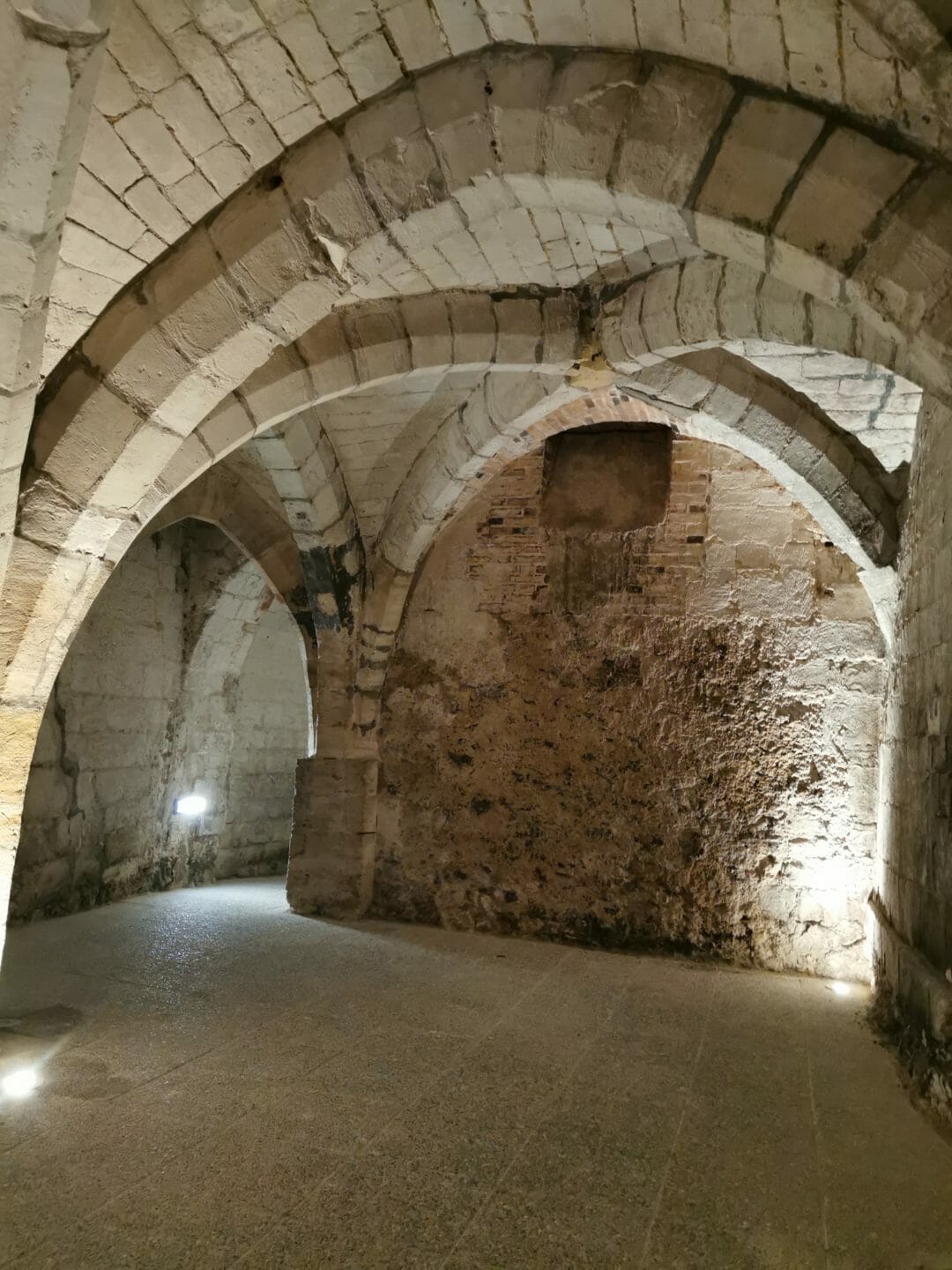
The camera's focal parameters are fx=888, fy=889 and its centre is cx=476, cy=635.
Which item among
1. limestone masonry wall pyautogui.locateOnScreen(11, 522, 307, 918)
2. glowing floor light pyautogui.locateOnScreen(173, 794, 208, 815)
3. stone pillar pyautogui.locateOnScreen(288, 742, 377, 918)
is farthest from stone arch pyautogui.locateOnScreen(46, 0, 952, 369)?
glowing floor light pyautogui.locateOnScreen(173, 794, 208, 815)

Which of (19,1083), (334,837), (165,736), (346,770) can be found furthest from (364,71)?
(165,736)

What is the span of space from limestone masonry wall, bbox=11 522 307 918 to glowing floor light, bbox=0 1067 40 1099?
2.53m

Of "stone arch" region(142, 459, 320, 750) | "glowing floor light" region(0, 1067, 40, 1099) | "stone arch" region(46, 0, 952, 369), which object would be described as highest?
"stone arch" region(46, 0, 952, 369)

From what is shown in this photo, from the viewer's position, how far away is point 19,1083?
2.66 metres

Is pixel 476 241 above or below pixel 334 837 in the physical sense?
above

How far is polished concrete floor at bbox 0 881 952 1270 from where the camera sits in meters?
1.92

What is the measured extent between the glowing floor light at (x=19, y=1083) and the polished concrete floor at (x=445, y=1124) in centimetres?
8

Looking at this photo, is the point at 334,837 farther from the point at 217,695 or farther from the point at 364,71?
the point at 364,71

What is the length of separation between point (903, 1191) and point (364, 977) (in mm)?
2476

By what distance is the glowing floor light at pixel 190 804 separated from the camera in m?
6.66

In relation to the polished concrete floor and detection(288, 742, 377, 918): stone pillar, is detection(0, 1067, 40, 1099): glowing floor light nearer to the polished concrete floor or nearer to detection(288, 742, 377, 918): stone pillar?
the polished concrete floor

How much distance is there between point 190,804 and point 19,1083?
13.6 ft

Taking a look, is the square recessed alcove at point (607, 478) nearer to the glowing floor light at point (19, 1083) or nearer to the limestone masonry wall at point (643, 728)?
the limestone masonry wall at point (643, 728)

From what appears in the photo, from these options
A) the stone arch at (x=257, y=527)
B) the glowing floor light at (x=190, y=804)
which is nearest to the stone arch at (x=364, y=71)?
the stone arch at (x=257, y=527)
